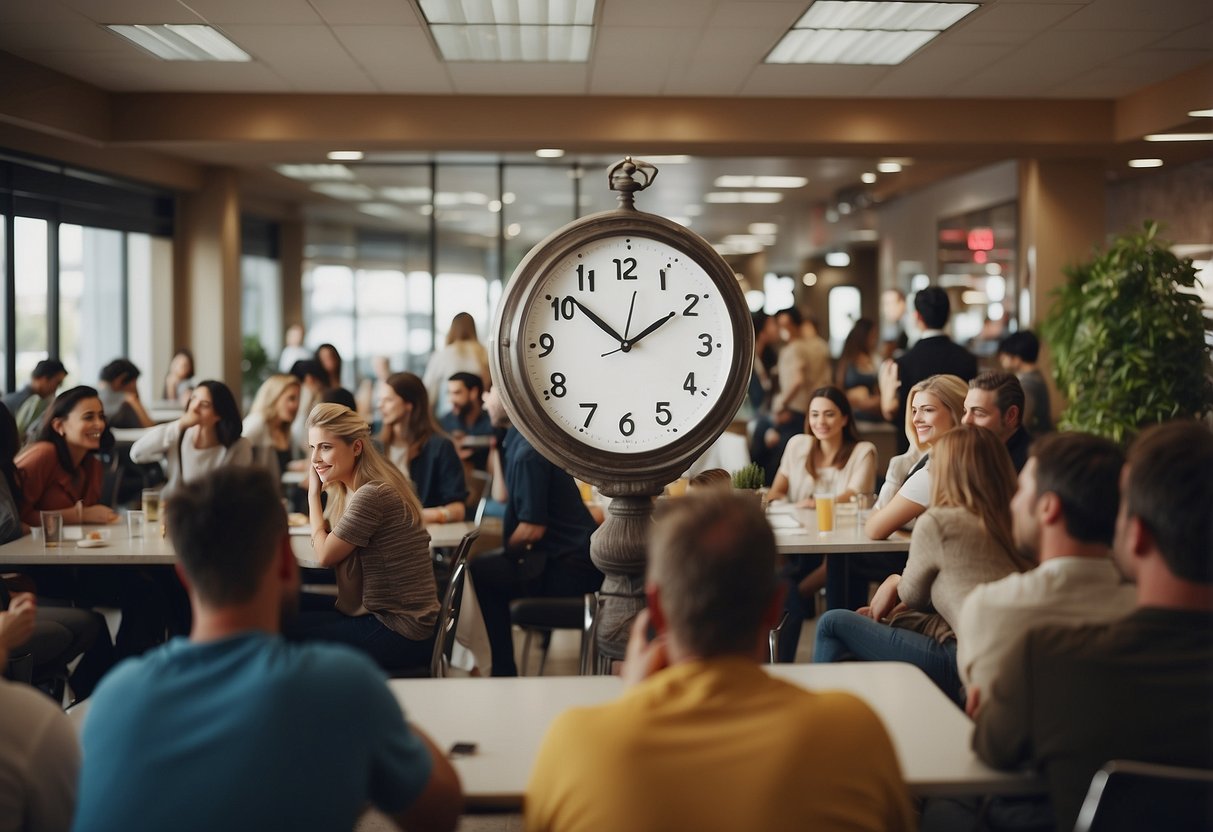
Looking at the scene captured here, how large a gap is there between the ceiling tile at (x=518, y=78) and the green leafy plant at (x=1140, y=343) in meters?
3.46

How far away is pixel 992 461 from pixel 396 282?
1217cm

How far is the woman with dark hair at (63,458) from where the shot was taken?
454 centimetres

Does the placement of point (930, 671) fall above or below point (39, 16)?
below

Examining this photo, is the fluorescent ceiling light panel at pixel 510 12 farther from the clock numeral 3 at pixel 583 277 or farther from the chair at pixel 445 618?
the clock numeral 3 at pixel 583 277

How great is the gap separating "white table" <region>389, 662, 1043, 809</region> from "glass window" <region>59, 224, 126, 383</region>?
7.51 m

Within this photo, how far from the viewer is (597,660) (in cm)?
257

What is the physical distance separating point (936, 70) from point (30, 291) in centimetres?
624

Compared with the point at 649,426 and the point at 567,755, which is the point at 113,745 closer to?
the point at 567,755

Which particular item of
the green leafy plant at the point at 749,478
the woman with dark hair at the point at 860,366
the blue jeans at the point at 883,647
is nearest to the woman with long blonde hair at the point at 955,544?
the blue jeans at the point at 883,647

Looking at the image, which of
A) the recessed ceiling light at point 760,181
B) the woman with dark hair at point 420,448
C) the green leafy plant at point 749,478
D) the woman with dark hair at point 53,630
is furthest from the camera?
the recessed ceiling light at point 760,181

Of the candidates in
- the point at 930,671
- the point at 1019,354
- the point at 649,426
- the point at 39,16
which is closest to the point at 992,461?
the point at 930,671

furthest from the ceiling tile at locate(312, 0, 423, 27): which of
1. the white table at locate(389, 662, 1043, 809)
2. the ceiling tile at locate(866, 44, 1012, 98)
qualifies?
the white table at locate(389, 662, 1043, 809)

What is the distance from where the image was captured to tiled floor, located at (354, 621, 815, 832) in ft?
10.8

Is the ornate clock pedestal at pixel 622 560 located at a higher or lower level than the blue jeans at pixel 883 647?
higher
